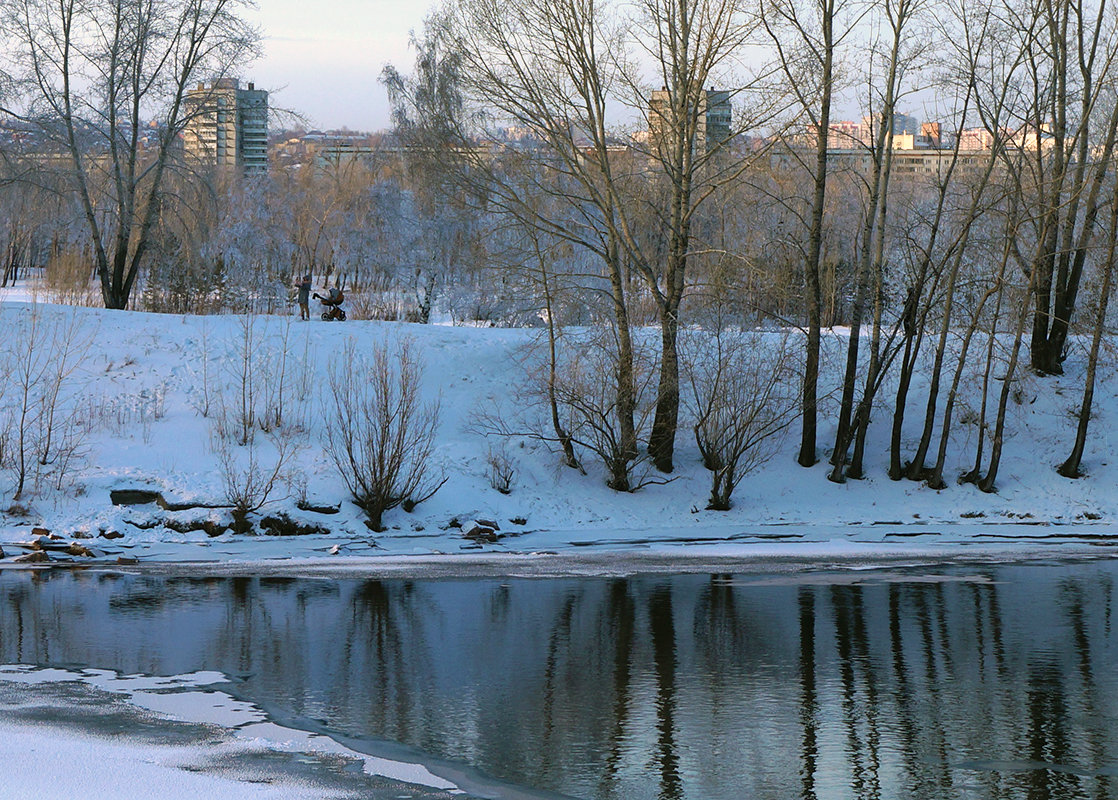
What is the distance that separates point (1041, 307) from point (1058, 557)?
13.0 m

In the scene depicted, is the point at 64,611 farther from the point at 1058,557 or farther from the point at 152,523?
the point at 1058,557

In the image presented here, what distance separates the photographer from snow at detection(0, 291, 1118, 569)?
21.3 meters

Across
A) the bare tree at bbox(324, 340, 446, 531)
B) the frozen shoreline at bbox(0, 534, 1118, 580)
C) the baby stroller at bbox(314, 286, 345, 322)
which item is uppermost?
the baby stroller at bbox(314, 286, 345, 322)

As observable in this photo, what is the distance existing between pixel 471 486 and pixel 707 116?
10.1 meters

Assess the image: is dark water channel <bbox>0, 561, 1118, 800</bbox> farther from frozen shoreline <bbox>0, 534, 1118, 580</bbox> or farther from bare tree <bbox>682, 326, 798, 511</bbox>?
bare tree <bbox>682, 326, 798, 511</bbox>

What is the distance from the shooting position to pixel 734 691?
10242mm

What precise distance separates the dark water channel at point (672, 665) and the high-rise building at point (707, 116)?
38.7 ft

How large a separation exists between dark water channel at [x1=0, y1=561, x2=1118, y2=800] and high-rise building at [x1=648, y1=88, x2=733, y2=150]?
11798 millimetres

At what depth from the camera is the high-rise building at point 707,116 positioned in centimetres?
2558

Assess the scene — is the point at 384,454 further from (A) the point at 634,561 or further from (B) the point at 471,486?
(A) the point at 634,561

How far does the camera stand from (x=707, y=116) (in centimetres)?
2755

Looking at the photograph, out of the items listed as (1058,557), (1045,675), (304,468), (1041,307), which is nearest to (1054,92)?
(1041,307)

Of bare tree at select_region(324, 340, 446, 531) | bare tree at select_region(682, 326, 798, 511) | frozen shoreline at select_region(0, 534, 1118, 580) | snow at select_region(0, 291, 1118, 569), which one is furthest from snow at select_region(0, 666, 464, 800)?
bare tree at select_region(682, 326, 798, 511)

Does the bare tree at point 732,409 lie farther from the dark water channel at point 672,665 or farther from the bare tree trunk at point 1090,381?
the dark water channel at point 672,665
